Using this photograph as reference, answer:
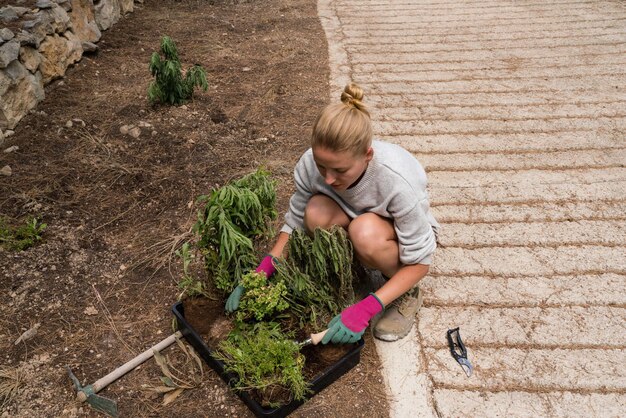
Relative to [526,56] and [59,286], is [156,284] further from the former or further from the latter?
[526,56]

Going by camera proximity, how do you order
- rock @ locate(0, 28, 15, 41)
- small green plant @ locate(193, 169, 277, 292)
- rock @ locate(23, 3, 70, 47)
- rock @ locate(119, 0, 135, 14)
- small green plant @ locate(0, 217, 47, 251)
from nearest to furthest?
small green plant @ locate(193, 169, 277, 292) < small green plant @ locate(0, 217, 47, 251) < rock @ locate(0, 28, 15, 41) < rock @ locate(23, 3, 70, 47) < rock @ locate(119, 0, 135, 14)

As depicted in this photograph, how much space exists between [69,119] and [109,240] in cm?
155

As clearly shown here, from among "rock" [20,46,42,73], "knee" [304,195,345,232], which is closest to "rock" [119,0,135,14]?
"rock" [20,46,42,73]

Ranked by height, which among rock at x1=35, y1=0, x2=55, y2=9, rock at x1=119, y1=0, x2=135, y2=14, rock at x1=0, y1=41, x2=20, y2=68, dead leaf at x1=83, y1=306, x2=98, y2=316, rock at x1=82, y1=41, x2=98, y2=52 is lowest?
dead leaf at x1=83, y1=306, x2=98, y2=316

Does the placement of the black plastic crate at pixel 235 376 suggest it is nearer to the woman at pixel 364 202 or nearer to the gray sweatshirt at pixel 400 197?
the woman at pixel 364 202

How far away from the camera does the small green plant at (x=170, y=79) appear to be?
13.4ft

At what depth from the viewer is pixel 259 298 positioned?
2.21 meters

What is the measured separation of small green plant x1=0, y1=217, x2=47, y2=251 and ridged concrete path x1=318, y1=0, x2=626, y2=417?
2.08 m

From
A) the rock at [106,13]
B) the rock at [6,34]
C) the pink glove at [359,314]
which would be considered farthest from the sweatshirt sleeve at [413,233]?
the rock at [106,13]

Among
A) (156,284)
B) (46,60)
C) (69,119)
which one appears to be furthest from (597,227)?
(46,60)

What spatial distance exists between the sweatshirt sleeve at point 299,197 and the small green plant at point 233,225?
10cm

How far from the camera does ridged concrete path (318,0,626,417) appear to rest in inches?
92.3

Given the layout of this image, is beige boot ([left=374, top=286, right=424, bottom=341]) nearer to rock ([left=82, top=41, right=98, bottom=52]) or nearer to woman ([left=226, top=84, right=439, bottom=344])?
woman ([left=226, top=84, right=439, bottom=344])

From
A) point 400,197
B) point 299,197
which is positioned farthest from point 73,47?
point 400,197
